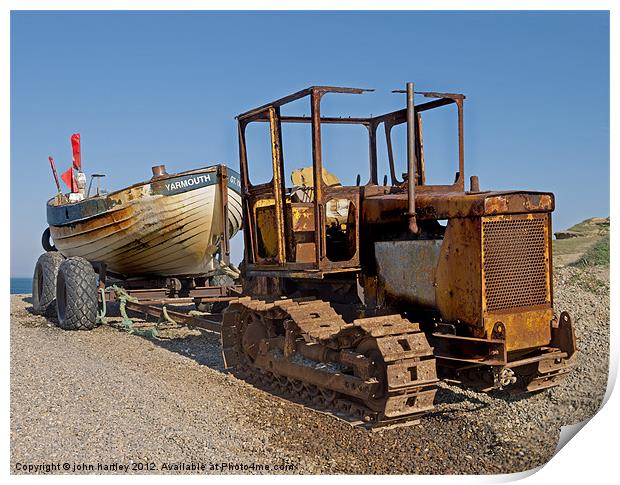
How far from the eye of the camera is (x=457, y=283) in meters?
5.75

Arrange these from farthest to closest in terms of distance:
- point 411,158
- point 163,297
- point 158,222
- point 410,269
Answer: point 163,297 → point 158,222 → point 410,269 → point 411,158

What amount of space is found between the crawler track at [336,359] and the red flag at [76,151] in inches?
183

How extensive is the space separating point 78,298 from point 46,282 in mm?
1939

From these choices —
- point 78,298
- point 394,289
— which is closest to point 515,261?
point 394,289

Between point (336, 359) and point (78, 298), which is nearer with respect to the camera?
point (336, 359)

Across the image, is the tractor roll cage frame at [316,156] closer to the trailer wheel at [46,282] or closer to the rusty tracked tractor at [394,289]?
the rusty tracked tractor at [394,289]

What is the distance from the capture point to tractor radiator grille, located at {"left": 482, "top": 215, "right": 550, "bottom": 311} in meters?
5.62

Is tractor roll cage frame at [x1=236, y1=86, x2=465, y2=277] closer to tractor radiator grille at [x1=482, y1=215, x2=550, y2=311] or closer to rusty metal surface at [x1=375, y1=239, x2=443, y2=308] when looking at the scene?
rusty metal surface at [x1=375, y1=239, x2=443, y2=308]

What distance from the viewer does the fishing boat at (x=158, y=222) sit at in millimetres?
11172

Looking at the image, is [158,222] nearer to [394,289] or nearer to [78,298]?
[78,298]

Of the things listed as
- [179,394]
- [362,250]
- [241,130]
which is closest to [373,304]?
[362,250]

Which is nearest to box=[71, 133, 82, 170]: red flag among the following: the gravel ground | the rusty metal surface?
the gravel ground

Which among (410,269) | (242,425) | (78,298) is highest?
(410,269)

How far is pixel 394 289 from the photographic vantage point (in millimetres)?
6457
